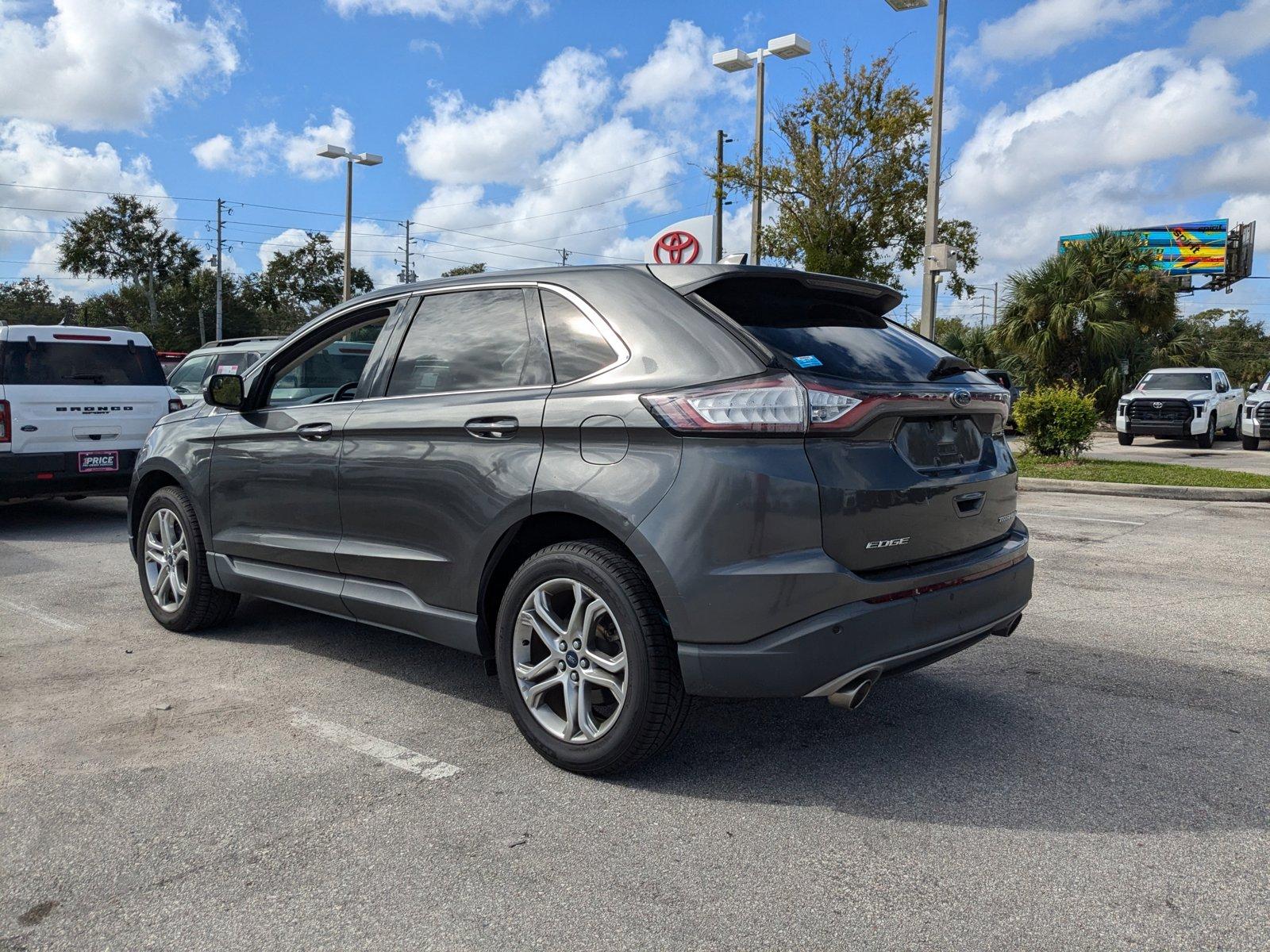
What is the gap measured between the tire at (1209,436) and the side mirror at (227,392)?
2238 centimetres

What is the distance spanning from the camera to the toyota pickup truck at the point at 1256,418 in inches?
816

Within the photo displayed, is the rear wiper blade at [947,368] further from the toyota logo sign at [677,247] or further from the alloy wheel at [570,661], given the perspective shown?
the toyota logo sign at [677,247]

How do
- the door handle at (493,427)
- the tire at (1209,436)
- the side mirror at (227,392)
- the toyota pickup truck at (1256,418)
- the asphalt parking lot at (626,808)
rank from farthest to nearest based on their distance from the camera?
the tire at (1209,436), the toyota pickup truck at (1256,418), the side mirror at (227,392), the door handle at (493,427), the asphalt parking lot at (626,808)

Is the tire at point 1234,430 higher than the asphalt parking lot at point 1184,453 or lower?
higher

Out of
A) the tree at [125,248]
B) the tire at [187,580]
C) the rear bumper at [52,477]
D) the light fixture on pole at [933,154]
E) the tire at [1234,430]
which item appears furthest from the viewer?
the tree at [125,248]

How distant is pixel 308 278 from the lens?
64.1 m

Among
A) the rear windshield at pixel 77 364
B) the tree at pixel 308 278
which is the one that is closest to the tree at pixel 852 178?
the rear windshield at pixel 77 364

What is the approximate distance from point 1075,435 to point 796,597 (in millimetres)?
13860

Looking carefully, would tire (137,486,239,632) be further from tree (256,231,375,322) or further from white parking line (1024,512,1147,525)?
tree (256,231,375,322)

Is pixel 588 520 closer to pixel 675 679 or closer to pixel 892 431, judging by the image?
pixel 675 679

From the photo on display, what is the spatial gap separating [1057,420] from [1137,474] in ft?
5.97

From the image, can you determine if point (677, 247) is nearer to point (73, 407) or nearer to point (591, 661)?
point (73, 407)

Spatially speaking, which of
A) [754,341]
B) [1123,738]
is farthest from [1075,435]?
[754,341]

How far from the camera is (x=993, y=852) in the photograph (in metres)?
2.97
